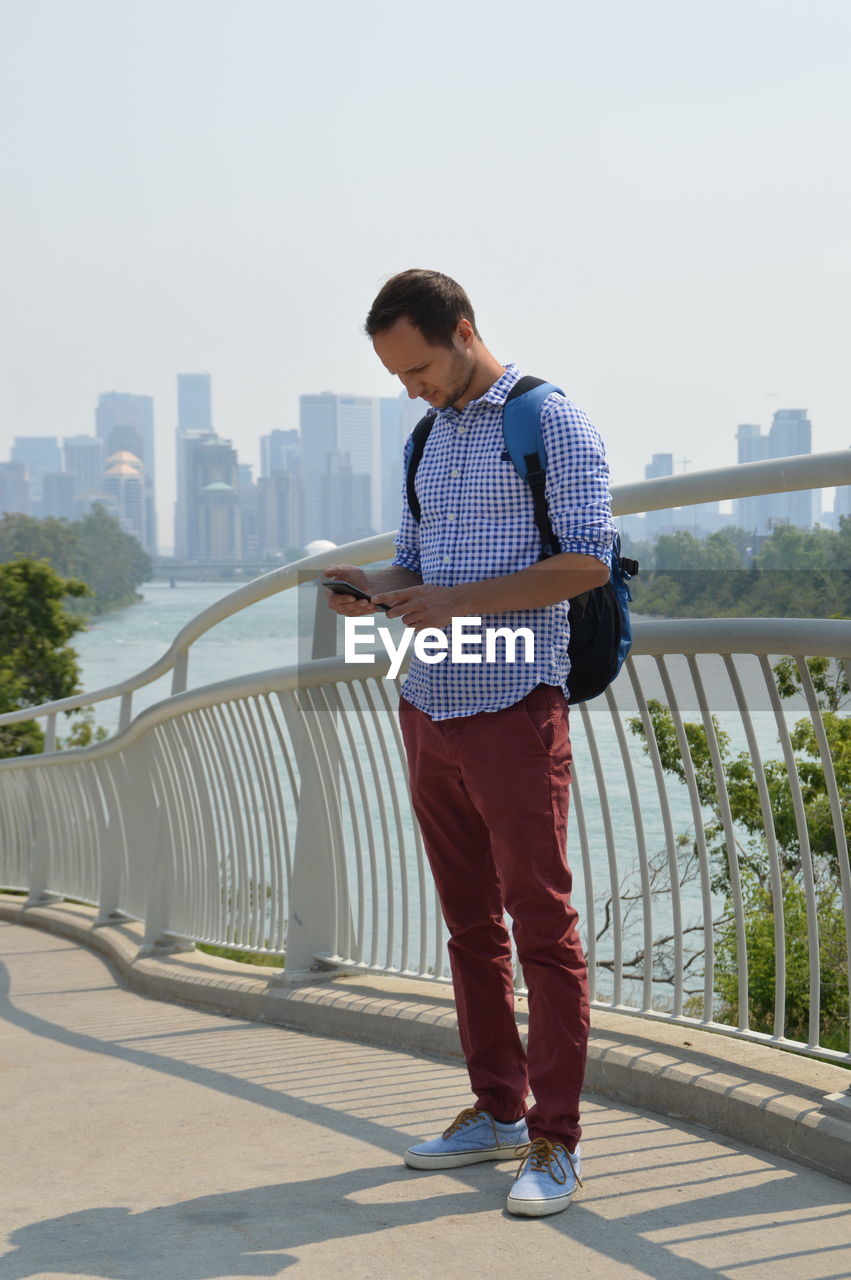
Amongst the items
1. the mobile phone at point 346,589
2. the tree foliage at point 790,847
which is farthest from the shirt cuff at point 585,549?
the tree foliage at point 790,847

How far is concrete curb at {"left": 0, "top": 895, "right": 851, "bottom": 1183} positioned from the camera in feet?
8.84

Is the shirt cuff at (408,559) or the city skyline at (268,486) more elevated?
the city skyline at (268,486)

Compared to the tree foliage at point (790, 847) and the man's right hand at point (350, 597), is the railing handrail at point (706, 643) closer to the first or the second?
the tree foliage at point (790, 847)

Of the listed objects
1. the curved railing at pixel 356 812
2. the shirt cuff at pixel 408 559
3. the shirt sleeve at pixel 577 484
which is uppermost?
the shirt sleeve at pixel 577 484

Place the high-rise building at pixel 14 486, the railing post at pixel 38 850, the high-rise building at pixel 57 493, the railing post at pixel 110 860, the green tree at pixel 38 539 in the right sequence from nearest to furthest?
the railing post at pixel 110 860 < the railing post at pixel 38 850 < the green tree at pixel 38 539 < the high-rise building at pixel 14 486 < the high-rise building at pixel 57 493

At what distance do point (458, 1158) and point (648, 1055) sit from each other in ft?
1.82

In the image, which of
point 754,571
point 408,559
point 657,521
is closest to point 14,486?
point 754,571

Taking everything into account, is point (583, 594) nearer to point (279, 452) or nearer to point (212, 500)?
point (212, 500)

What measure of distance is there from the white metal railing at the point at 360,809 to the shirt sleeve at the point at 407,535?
0.51m

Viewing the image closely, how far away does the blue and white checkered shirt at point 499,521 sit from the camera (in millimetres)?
2510

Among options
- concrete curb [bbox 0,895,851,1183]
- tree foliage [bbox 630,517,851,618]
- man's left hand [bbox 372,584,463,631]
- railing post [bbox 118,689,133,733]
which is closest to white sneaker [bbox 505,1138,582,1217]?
concrete curb [bbox 0,895,851,1183]

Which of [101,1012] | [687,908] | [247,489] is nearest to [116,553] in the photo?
[247,489]

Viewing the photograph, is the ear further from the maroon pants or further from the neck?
the maroon pants

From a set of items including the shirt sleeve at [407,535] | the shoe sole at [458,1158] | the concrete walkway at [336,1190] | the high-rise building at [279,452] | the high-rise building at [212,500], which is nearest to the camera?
the concrete walkway at [336,1190]
